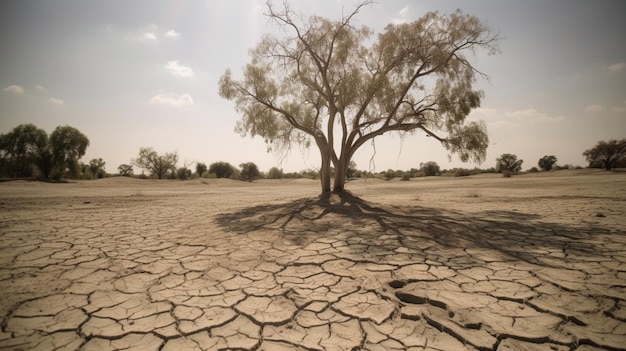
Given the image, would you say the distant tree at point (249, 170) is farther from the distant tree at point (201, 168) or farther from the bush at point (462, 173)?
the bush at point (462, 173)

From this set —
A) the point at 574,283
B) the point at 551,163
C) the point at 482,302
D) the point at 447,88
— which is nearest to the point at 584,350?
the point at 482,302

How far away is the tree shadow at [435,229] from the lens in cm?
371

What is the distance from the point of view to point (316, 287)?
2617mm

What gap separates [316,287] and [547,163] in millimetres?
45215

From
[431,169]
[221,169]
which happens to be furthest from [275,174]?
[431,169]

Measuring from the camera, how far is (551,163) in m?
34.7

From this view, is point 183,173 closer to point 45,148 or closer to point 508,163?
point 45,148

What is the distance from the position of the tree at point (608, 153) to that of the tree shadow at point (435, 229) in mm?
32493

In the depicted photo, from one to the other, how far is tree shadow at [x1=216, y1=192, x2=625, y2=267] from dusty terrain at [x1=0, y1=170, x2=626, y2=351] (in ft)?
0.15

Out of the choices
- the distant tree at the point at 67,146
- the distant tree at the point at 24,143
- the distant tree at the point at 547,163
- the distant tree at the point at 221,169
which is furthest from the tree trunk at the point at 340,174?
the distant tree at the point at 547,163

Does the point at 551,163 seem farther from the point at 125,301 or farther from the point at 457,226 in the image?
the point at 125,301

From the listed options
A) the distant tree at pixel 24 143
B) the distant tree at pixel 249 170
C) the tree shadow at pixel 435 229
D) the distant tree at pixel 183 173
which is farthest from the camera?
the distant tree at pixel 249 170

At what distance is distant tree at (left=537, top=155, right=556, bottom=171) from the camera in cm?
3450

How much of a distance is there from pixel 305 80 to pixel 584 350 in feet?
31.1
